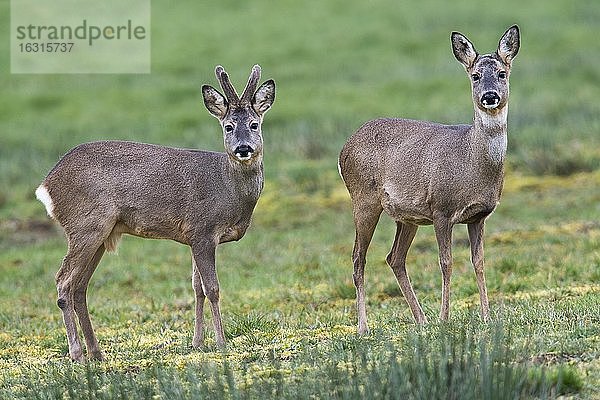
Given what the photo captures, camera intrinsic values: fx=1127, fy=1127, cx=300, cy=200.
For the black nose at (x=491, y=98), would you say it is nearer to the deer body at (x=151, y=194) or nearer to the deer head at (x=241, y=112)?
the deer head at (x=241, y=112)

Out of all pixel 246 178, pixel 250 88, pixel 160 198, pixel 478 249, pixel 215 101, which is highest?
pixel 250 88

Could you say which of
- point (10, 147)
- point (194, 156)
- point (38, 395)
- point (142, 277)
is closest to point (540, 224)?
point (142, 277)

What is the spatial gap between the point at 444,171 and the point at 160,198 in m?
2.37

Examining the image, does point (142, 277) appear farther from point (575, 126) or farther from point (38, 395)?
point (575, 126)

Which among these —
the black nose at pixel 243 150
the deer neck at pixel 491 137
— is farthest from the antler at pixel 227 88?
the deer neck at pixel 491 137

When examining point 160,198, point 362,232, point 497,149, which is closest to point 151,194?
point 160,198

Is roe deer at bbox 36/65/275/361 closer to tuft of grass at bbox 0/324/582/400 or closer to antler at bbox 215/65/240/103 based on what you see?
antler at bbox 215/65/240/103

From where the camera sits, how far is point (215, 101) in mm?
9516

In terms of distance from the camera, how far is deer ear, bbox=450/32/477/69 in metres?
9.33

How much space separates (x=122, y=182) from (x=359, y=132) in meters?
2.20

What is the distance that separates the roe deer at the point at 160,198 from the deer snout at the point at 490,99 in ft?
6.06

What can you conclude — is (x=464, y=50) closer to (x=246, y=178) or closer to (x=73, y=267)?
(x=246, y=178)

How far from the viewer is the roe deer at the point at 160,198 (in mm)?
9266

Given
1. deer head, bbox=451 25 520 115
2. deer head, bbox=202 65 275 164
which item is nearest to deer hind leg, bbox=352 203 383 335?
deer head, bbox=202 65 275 164
